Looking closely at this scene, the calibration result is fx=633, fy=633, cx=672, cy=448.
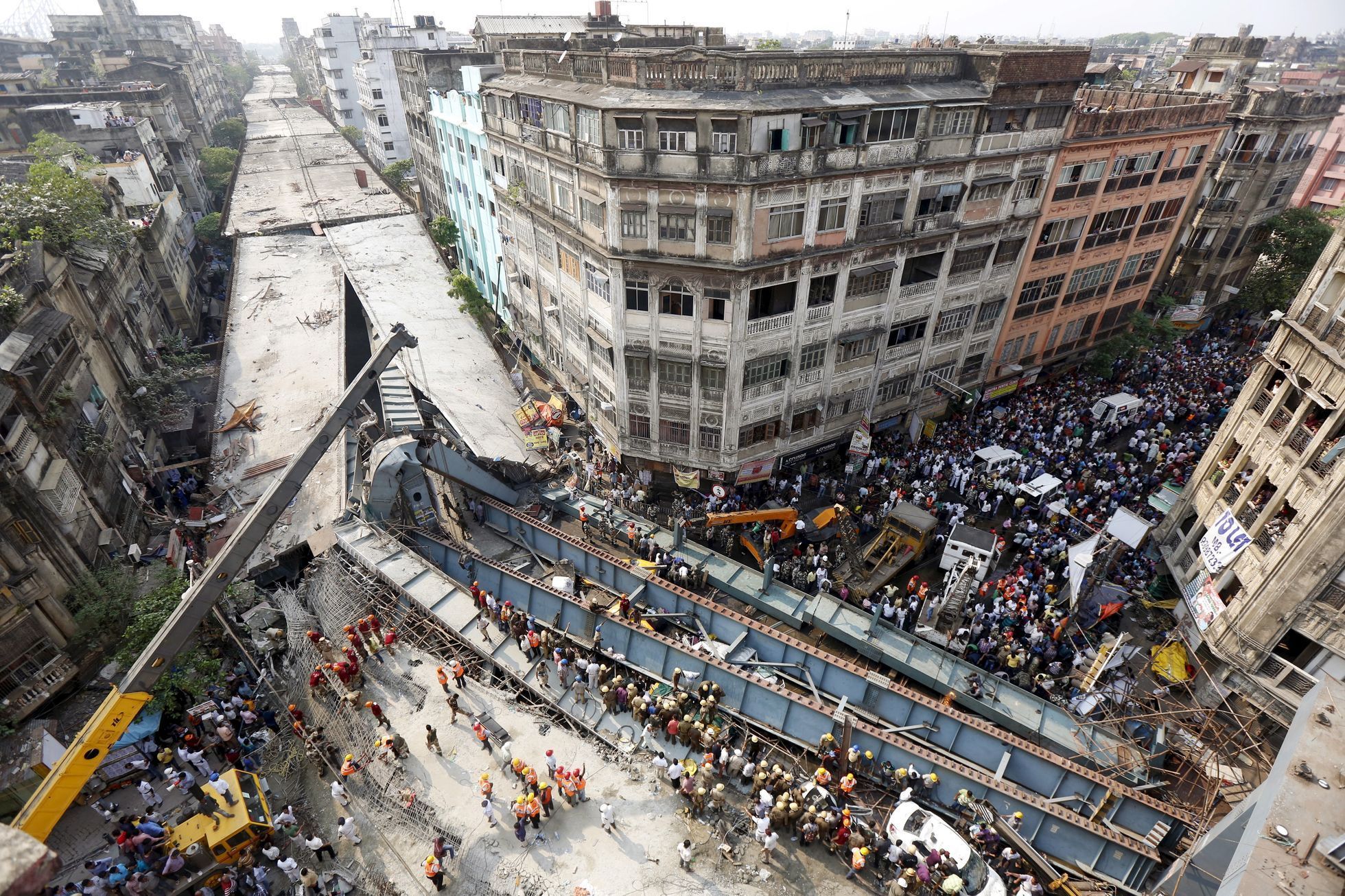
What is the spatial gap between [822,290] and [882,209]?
14.6 feet

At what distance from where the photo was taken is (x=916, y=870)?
635 inches

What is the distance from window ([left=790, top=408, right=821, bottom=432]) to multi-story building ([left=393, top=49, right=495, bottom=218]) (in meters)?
32.1

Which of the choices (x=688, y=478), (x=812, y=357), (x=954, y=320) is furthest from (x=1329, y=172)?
(x=688, y=478)

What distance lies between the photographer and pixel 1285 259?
1751 inches

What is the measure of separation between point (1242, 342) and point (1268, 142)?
13911mm

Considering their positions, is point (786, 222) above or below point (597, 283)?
above

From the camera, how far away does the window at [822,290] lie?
2828 centimetres

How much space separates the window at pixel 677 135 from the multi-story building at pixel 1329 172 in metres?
74.4

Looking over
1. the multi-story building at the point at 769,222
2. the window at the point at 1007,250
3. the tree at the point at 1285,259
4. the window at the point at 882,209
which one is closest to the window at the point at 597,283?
the multi-story building at the point at 769,222

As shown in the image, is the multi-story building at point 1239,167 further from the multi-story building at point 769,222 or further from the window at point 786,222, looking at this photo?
the window at point 786,222

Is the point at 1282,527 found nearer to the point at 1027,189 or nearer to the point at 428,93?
the point at 1027,189

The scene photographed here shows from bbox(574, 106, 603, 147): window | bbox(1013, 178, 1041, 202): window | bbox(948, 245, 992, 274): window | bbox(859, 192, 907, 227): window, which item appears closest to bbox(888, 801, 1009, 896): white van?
bbox(859, 192, 907, 227): window

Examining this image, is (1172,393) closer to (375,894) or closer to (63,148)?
(375,894)

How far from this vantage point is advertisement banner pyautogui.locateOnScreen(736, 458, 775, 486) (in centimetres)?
3135
